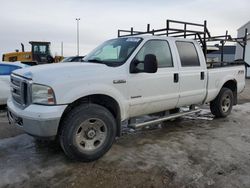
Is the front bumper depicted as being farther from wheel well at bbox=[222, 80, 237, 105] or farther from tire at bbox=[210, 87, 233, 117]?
wheel well at bbox=[222, 80, 237, 105]

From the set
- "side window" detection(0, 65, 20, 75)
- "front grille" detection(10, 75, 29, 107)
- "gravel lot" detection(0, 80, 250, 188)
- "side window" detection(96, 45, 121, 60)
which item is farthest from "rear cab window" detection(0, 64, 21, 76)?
"side window" detection(96, 45, 121, 60)

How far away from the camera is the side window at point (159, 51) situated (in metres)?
4.81

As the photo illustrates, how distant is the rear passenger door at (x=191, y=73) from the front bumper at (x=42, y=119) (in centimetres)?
271

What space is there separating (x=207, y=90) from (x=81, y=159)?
11.4 ft

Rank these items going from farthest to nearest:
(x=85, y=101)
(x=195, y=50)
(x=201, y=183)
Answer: (x=195, y=50) < (x=85, y=101) < (x=201, y=183)

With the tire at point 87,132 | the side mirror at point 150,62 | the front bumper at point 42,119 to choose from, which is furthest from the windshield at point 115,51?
the front bumper at point 42,119

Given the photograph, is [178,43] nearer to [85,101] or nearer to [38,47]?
[85,101]

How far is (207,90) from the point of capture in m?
6.07

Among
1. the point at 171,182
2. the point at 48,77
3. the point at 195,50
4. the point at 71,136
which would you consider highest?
the point at 195,50

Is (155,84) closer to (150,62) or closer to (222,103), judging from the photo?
(150,62)

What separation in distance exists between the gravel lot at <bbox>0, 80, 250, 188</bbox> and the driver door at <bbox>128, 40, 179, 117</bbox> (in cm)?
72

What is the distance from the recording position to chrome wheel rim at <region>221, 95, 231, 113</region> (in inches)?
274

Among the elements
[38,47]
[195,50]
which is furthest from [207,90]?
[38,47]

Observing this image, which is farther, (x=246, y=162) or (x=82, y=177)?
(x=246, y=162)
